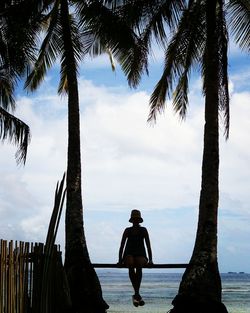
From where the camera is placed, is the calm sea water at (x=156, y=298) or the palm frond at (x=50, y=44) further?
the calm sea water at (x=156, y=298)

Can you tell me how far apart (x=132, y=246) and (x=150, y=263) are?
1.76ft

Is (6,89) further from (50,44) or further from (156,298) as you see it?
(156,298)

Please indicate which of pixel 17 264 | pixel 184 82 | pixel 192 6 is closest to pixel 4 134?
pixel 184 82

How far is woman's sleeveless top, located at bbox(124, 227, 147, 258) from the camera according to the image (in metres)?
14.3

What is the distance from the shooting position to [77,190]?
17.2 meters

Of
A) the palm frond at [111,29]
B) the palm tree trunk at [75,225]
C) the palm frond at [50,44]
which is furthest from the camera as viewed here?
the palm frond at [50,44]

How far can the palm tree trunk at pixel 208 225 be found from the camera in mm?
14641

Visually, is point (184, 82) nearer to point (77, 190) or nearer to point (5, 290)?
point (77, 190)

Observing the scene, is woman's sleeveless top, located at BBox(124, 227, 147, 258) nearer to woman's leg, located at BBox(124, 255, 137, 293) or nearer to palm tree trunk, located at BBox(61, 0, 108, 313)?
woman's leg, located at BBox(124, 255, 137, 293)

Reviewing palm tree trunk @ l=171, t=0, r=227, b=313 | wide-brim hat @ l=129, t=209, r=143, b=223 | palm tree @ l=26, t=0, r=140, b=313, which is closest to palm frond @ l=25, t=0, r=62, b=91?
palm tree @ l=26, t=0, r=140, b=313

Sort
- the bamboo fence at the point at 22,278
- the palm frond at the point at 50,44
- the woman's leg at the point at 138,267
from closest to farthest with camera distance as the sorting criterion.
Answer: the bamboo fence at the point at 22,278 → the woman's leg at the point at 138,267 → the palm frond at the point at 50,44

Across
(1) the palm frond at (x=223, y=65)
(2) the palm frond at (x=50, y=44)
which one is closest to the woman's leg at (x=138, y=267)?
(1) the palm frond at (x=223, y=65)

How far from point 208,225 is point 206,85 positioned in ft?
11.7

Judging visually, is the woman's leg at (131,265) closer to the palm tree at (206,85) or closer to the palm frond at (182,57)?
the palm tree at (206,85)
